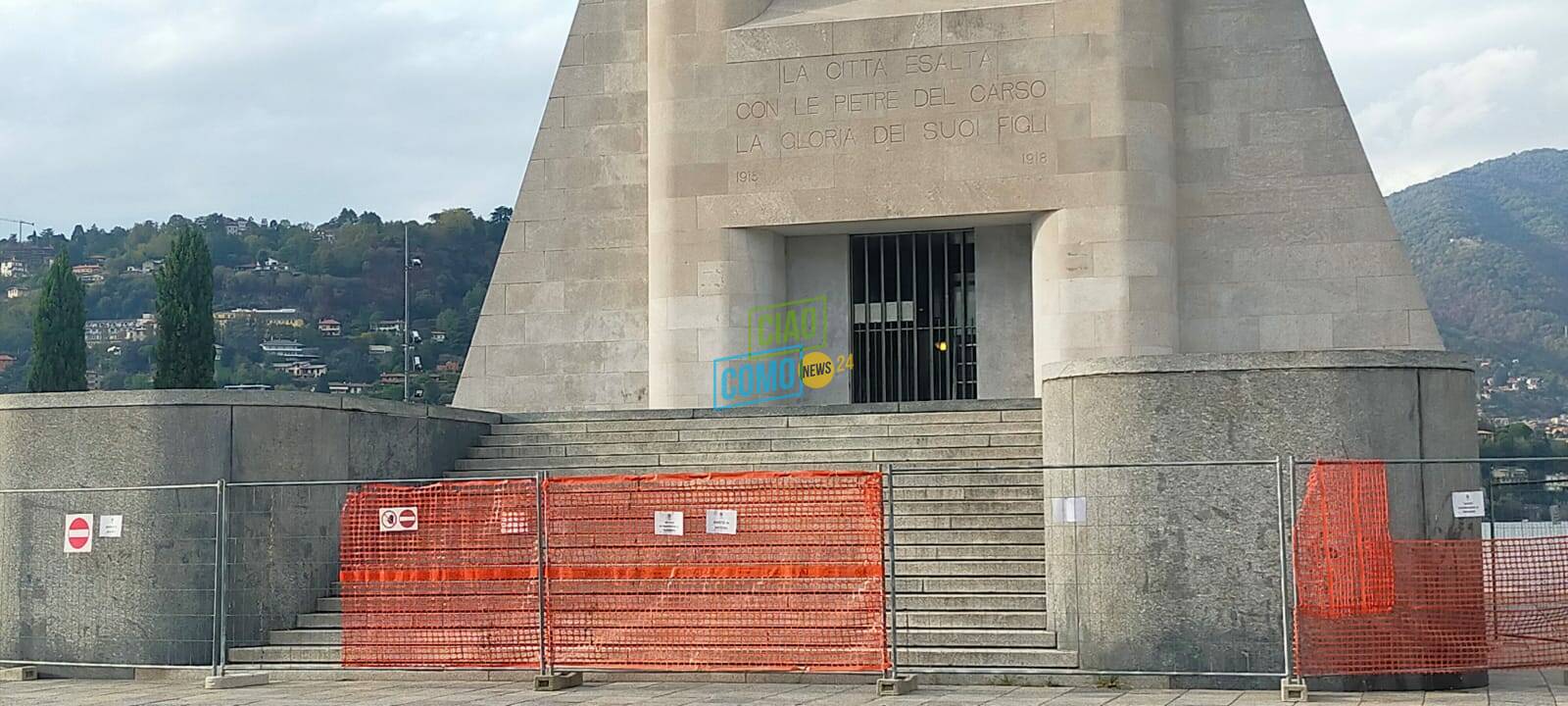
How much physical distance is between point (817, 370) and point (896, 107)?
4.11 meters

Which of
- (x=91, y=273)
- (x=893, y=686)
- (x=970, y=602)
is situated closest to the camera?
(x=893, y=686)

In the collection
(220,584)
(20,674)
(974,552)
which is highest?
(974,552)

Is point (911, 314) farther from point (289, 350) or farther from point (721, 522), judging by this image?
point (289, 350)

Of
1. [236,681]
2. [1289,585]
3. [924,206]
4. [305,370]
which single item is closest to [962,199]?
[924,206]

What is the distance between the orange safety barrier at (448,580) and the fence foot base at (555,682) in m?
0.31

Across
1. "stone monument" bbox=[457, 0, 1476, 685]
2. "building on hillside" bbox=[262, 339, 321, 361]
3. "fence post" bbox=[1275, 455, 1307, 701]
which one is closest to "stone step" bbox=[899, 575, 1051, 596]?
"fence post" bbox=[1275, 455, 1307, 701]

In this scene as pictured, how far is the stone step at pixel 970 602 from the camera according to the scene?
15844 mm

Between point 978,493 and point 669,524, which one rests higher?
point 978,493

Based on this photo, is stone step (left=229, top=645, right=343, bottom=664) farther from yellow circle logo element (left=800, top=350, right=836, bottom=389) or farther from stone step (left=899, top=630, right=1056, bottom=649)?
yellow circle logo element (left=800, top=350, right=836, bottom=389)

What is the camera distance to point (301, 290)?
69.5 meters

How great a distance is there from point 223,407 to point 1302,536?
9.76 metres

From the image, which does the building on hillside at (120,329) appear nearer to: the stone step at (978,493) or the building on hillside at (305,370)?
the building on hillside at (305,370)

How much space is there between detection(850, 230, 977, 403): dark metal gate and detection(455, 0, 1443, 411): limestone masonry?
0.03m

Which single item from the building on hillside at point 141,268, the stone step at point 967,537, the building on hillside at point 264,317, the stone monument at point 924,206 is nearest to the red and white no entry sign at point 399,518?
the stone step at point 967,537
